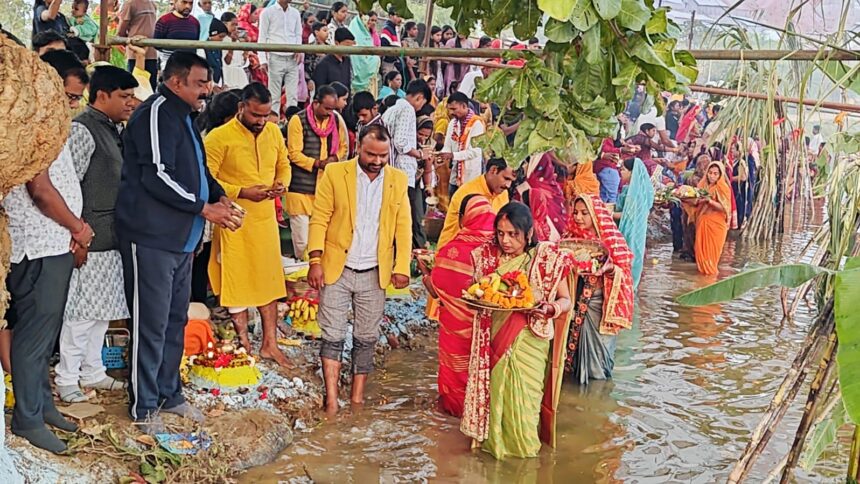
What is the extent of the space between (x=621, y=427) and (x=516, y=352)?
1.50 m

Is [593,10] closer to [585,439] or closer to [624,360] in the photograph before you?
[585,439]

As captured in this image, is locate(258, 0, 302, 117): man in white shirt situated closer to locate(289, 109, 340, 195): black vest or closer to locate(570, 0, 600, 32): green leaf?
locate(289, 109, 340, 195): black vest

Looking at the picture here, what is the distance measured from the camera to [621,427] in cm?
668

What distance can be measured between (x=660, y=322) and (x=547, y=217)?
2.65m

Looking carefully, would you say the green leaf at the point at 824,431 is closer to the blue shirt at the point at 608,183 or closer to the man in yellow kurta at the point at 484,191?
the man in yellow kurta at the point at 484,191

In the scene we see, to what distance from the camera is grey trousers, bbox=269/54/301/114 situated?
34.8ft

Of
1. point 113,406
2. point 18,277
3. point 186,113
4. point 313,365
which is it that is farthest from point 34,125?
point 313,365

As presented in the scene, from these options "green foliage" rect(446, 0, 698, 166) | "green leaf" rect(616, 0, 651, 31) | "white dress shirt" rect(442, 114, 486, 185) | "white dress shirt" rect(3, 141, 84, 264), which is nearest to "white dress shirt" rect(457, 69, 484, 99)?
"white dress shirt" rect(442, 114, 486, 185)

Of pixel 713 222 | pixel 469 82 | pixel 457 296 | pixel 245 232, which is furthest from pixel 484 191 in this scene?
pixel 713 222

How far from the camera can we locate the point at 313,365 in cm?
716

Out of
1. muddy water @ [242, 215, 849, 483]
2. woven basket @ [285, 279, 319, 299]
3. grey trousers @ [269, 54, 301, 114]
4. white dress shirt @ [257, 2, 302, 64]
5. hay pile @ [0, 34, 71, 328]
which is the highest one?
white dress shirt @ [257, 2, 302, 64]

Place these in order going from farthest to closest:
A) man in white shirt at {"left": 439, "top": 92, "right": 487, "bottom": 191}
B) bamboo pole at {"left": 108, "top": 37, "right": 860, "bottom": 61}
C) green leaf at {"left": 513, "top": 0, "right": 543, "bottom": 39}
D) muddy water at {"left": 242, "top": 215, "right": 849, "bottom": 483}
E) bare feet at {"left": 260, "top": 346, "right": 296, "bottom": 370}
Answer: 1. man in white shirt at {"left": 439, "top": 92, "right": 487, "bottom": 191}
2. bare feet at {"left": 260, "top": 346, "right": 296, "bottom": 370}
3. muddy water at {"left": 242, "top": 215, "right": 849, "bottom": 483}
4. bamboo pole at {"left": 108, "top": 37, "right": 860, "bottom": 61}
5. green leaf at {"left": 513, "top": 0, "right": 543, "bottom": 39}

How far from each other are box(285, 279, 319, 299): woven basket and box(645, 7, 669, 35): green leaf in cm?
543

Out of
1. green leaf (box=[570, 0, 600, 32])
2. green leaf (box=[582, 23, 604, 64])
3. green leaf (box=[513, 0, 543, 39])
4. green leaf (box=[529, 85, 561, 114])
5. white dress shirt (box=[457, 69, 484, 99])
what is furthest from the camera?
white dress shirt (box=[457, 69, 484, 99])
